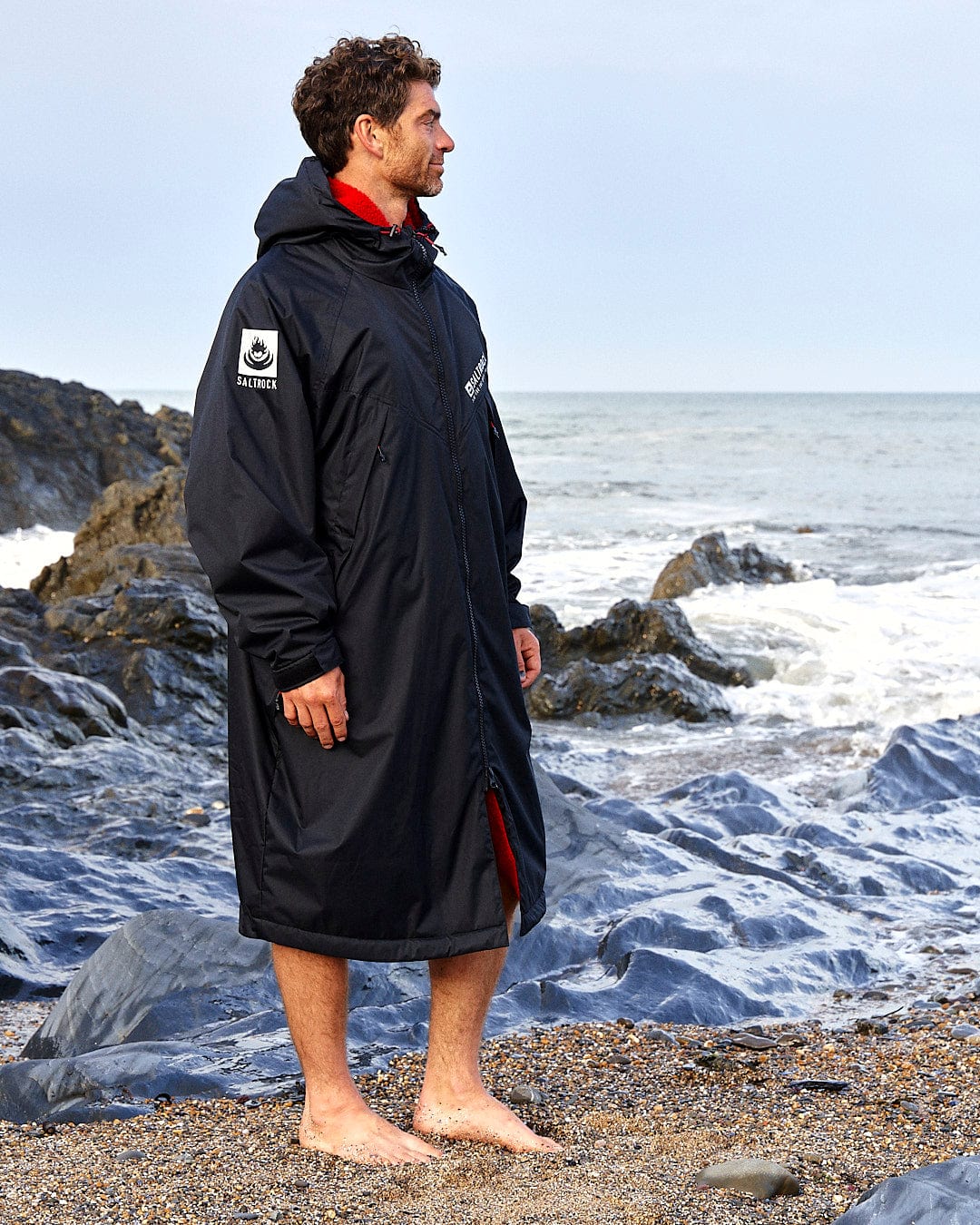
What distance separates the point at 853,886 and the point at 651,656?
4.90m

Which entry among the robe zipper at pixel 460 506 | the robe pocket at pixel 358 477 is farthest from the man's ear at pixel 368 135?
Result: the robe pocket at pixel 358 477

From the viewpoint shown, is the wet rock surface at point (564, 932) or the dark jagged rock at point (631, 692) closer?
the wet rock surface at point (564, 932)

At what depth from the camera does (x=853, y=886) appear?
5086 millimetres

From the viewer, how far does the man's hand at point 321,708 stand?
8.06ft

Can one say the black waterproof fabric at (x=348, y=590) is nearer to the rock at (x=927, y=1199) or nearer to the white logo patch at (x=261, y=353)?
the white logo patch at (x=261, y=353)

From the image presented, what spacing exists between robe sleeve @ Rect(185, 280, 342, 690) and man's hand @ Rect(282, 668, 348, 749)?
2cm

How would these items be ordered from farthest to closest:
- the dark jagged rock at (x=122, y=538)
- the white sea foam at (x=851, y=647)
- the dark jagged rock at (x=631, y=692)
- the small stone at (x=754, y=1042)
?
the dark jagged rock at (x=122, y=538) → the dark jagged rock at (x=631, y=692) → the white sea foam at (x=851, y=647) → the small stone at (x=754, y=1042)

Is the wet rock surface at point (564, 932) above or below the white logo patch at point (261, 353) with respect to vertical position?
below

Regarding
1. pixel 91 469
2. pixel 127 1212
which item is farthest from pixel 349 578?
pixel 91 469

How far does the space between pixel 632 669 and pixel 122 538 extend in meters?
7.25

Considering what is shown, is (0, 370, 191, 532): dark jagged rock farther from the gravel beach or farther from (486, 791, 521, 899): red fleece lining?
(486, 791, 521, 899): red fleece lining

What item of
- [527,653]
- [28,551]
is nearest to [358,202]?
[527,653]

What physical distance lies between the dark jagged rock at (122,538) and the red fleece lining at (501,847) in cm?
905

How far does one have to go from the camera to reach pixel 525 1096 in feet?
9.95
